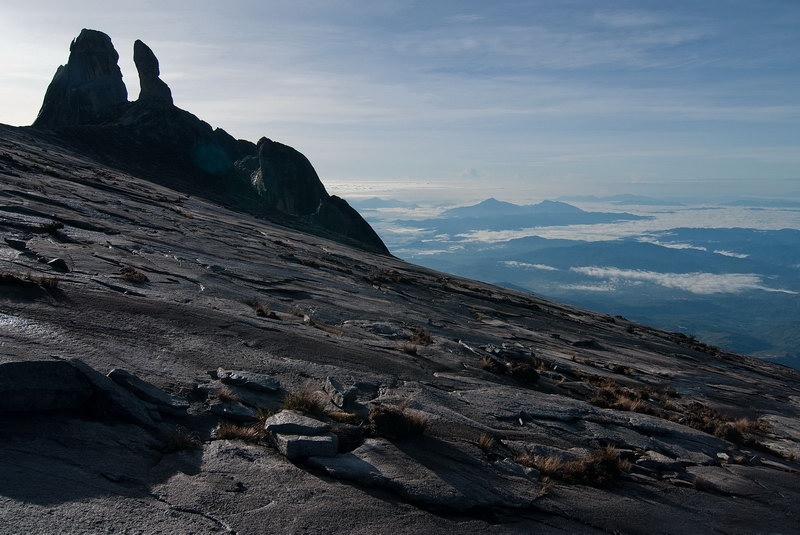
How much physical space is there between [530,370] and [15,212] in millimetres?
19717

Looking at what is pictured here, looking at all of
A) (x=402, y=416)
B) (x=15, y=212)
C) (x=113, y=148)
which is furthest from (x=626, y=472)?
(x=113, y=148)

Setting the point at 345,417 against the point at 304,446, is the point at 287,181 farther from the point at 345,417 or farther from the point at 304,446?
the point at 304,446

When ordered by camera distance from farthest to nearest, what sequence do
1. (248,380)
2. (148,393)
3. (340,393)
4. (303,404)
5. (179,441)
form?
(248,380), (340,393), (303,404), (148,393), (179,441)

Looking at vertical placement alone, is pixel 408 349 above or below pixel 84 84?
below

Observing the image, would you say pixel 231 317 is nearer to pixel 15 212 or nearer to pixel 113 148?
pixel 15 212

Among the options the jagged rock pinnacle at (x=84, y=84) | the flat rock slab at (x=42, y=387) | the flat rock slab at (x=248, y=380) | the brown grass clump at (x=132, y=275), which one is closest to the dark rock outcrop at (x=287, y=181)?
the jagged rock pinnacle at (x=84, y=84)

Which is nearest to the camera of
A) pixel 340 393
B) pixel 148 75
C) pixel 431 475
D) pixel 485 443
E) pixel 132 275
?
pixel 431 475

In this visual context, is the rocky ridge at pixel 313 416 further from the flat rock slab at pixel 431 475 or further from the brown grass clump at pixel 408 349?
the brown grass clump at pixel 408 349

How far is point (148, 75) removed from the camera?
72.9 metres

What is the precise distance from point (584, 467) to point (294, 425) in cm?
555

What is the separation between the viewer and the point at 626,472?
12.2m

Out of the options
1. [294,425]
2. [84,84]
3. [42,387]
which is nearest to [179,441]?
[294,425]

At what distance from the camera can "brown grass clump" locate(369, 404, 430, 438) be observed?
36.1 feet

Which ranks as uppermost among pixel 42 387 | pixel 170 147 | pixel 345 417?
pixel 170 147
